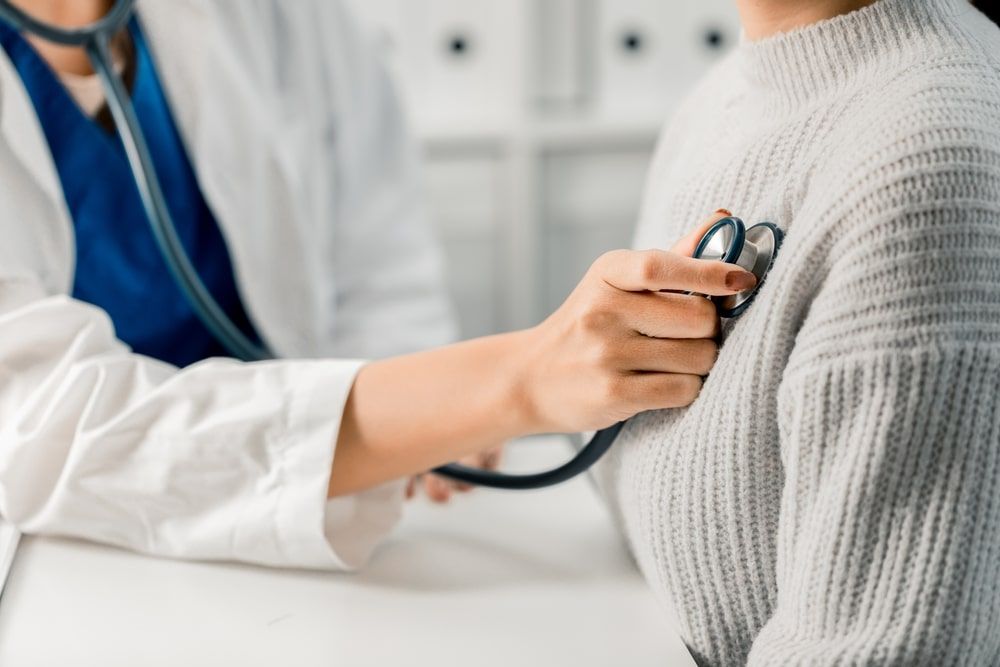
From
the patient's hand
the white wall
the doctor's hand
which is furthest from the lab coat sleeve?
the white wall

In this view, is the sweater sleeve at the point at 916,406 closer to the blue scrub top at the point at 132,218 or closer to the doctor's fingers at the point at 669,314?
the doctor's fingers at the point at 669,314

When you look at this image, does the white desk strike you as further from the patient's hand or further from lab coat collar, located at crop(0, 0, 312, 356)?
lab coat collar, located at crop(0, 0, 312, 356)

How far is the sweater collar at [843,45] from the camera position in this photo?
65 cm

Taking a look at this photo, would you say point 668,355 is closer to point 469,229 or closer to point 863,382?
point 863,382

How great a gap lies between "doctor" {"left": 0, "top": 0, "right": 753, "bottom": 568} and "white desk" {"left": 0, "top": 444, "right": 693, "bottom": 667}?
26 millimetres

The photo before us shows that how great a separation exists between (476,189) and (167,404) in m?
1.25

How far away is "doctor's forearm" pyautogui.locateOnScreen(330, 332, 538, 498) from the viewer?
0.78 m

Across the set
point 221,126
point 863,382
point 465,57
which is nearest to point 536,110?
point 465,57

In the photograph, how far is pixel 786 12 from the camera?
0.71 m

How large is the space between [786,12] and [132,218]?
706 millimetres

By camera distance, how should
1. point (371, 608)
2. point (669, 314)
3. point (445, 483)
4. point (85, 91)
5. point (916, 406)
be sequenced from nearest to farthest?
point (916, 406) < point (669, 314) < point (371, 608) < point (445, 483) < point (85, 91)

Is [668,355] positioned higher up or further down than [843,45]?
further down

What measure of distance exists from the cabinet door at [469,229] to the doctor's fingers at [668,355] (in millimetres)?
1366

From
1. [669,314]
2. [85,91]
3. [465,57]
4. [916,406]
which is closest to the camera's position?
[916,406]
